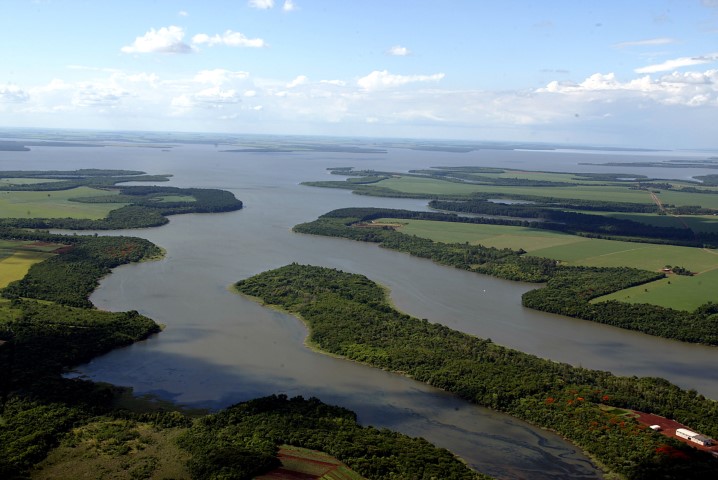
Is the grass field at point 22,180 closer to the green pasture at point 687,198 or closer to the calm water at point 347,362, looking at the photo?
the calm water at point 347,362

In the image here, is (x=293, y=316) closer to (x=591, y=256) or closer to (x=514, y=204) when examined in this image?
(x=591, y=256)

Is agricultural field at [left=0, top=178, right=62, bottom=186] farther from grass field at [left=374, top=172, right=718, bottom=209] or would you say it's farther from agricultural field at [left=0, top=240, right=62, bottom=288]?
grass field at [left=374, top=172, right=718, bottom=209]

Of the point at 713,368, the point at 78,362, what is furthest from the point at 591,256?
the point at 78,362

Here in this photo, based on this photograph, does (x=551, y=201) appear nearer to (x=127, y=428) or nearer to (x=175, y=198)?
(x=175, y=198)

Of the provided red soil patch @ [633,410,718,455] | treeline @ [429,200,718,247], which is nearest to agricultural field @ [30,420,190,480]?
red soil patch @ [633,410,718,455]

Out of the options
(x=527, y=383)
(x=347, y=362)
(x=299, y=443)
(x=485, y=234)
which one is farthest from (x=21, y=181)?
(x=527, y=383)

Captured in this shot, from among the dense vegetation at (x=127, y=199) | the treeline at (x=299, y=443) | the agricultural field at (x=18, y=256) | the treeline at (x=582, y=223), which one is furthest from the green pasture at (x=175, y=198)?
the treeline at (x=299, y=443)
